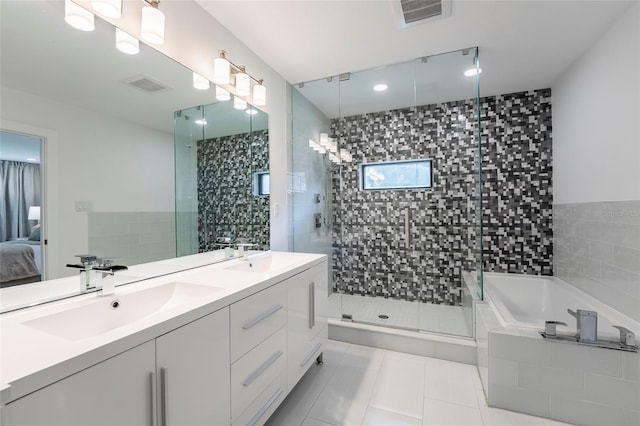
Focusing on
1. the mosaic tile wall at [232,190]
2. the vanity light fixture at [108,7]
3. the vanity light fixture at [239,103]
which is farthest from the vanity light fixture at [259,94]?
the vanity light fixture at [108,7]

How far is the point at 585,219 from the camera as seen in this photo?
89.7 inches

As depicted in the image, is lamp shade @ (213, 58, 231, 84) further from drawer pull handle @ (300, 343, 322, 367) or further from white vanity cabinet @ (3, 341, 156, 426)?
drawer pull handle @ (300, 343, 322, 367)

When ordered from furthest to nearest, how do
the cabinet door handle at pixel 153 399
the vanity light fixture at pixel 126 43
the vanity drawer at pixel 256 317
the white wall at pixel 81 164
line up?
the vanity light fixture at pixel 126 43, the vanity drawer at pixel 256 317, the white wall at pixel 81 164, the cabinet door handle at pixel 153 399

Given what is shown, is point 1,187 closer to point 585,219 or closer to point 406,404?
point 406,404

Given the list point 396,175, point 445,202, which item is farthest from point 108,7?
point 445,202

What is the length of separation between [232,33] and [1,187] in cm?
171

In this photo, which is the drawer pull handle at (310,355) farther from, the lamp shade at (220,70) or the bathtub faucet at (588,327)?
the lamp shade at (220,70)

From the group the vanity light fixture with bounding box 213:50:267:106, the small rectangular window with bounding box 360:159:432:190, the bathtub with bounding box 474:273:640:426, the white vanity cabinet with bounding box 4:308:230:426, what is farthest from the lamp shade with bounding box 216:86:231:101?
the bathtub with bounding box 474:273:640:426

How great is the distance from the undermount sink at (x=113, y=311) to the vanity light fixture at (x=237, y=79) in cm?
137

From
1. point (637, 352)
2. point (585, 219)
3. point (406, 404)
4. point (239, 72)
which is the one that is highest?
point (239, 72)

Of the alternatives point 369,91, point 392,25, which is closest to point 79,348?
point 392,25

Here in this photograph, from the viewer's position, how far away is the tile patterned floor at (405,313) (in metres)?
2.52

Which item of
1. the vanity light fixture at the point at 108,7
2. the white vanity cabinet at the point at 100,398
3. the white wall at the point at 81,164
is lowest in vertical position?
the white vanity cabinet at the point at 100,398

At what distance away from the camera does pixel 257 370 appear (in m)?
1.26
